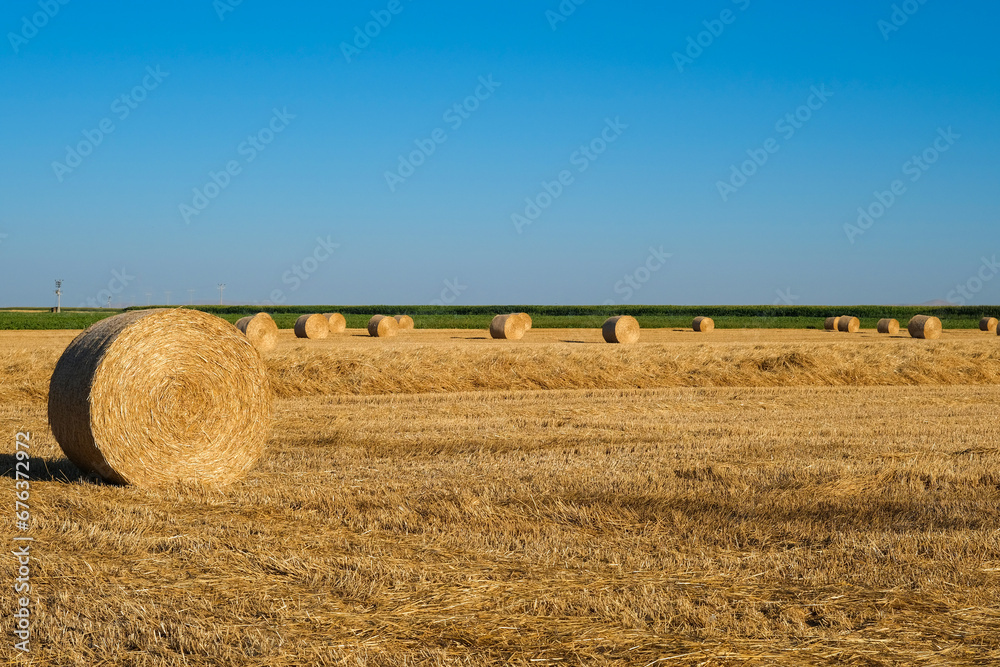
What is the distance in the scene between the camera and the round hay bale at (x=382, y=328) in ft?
114

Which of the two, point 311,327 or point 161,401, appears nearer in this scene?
point 161,401

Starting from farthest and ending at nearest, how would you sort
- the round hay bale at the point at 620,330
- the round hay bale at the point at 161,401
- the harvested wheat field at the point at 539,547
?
the round hay bale at the point at 620,330 → the round hay bale at the point at 161,401 → the harvested wheat field at the point at 539,547

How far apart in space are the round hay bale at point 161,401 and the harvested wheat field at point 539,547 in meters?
0.34

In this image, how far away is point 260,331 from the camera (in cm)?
2778

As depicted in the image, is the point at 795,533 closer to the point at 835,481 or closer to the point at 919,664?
the point at 835,481

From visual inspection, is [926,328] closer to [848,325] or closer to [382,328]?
[848,325]

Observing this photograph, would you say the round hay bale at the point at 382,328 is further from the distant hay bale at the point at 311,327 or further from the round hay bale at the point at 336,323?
the distant hay bale at the point at 311,327

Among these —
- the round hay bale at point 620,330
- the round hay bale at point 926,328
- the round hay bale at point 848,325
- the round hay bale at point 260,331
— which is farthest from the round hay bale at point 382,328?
the round hay bale at point 848,325

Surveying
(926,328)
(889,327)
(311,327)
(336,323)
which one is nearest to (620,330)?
(311,327)

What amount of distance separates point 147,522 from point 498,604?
3.32 m

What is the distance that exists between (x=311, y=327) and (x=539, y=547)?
27.9m

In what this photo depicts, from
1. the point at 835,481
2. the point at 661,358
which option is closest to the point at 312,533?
the point at 835,481
